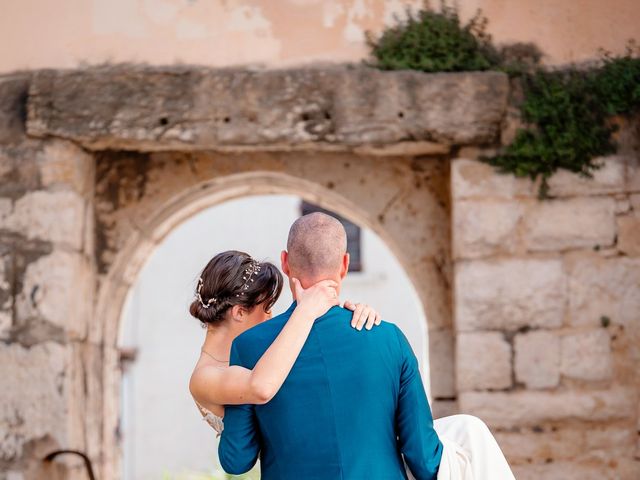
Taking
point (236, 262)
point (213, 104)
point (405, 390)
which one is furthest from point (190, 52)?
point (405, 390)

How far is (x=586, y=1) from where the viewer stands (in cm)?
470

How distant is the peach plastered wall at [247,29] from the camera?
469 cm

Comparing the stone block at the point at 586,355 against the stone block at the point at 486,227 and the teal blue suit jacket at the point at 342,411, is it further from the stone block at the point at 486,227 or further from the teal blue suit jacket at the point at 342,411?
the teal blue suit jacket at the point at 342,411

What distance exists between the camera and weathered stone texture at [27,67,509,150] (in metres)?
4.54

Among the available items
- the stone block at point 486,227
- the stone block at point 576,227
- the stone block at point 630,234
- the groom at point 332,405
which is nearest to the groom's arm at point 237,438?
the groom at point 332,405

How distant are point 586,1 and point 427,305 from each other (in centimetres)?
166

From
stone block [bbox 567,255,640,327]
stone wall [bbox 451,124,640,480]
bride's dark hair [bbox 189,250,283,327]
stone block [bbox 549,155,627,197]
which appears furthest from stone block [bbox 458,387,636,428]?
bride's dark hair [bbox 189,250,283,327]

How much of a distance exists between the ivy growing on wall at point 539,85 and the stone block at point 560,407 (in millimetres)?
922

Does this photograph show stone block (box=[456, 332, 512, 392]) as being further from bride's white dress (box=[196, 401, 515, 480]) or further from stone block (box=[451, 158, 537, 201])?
bride's white dress (box=[196, 401, 515, 480])

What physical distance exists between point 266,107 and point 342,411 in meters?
2.37

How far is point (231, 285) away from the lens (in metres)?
2.91

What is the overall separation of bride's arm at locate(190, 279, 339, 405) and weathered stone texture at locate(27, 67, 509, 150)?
6.76ft

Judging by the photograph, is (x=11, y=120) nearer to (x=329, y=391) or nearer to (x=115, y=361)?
(x=115, y=361)

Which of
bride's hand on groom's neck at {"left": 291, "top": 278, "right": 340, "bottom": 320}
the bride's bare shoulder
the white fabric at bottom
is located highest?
bride's hand on groom's neck at {"left": 291, "top": 278, "right": 340, "bottom": 320}
